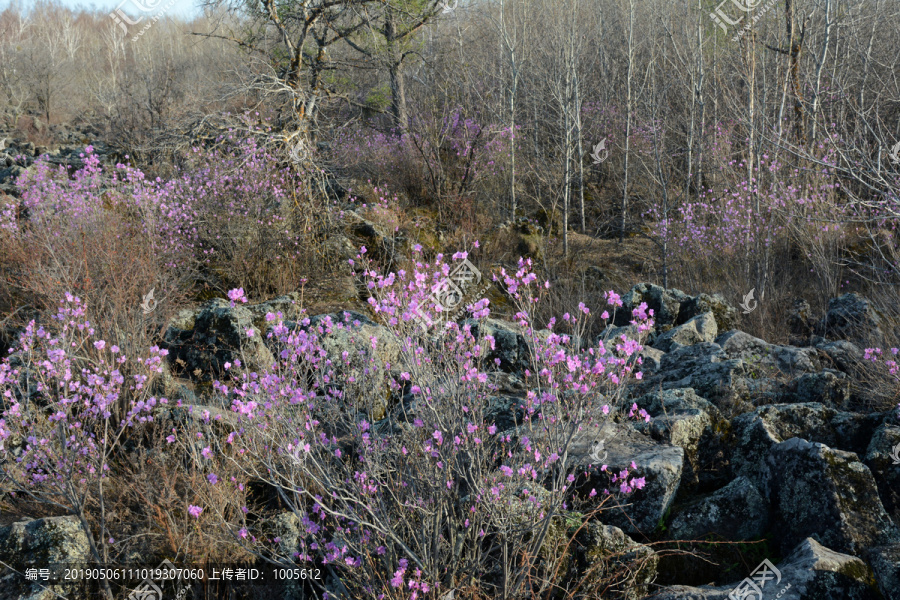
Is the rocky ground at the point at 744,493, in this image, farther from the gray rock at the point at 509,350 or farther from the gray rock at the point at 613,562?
the gray rock at the point at 509,350

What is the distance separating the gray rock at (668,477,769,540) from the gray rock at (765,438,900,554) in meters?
0.12

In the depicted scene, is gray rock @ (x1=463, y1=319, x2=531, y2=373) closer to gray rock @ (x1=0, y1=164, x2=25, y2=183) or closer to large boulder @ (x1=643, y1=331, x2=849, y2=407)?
large boulder @ (x1=643, y1=331, x2=849, y2=407)

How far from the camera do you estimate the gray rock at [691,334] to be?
529cm

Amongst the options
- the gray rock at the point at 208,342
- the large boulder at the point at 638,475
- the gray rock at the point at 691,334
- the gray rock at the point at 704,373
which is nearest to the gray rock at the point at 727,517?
the large boulder at the point at 638,475

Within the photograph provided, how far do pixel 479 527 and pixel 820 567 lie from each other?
1.34m

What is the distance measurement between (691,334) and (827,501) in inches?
107

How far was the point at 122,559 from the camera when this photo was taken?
3.00 meters

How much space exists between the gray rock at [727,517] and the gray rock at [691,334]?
2.31m

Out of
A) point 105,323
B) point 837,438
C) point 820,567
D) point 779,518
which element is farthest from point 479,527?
point 105,323

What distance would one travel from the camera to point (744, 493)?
293cm

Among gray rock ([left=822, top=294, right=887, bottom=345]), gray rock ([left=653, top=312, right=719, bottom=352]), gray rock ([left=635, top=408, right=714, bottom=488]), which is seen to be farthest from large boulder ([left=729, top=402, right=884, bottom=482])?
gray rock ([left=822, top=294, right=887, bottom=345])

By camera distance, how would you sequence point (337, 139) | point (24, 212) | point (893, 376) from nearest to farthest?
1. point (893, 376)
2. point (24, 212)
3. point (337, 139)

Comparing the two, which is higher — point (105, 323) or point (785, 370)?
point (105, 323)

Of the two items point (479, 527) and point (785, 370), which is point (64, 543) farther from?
point (785, 370)
